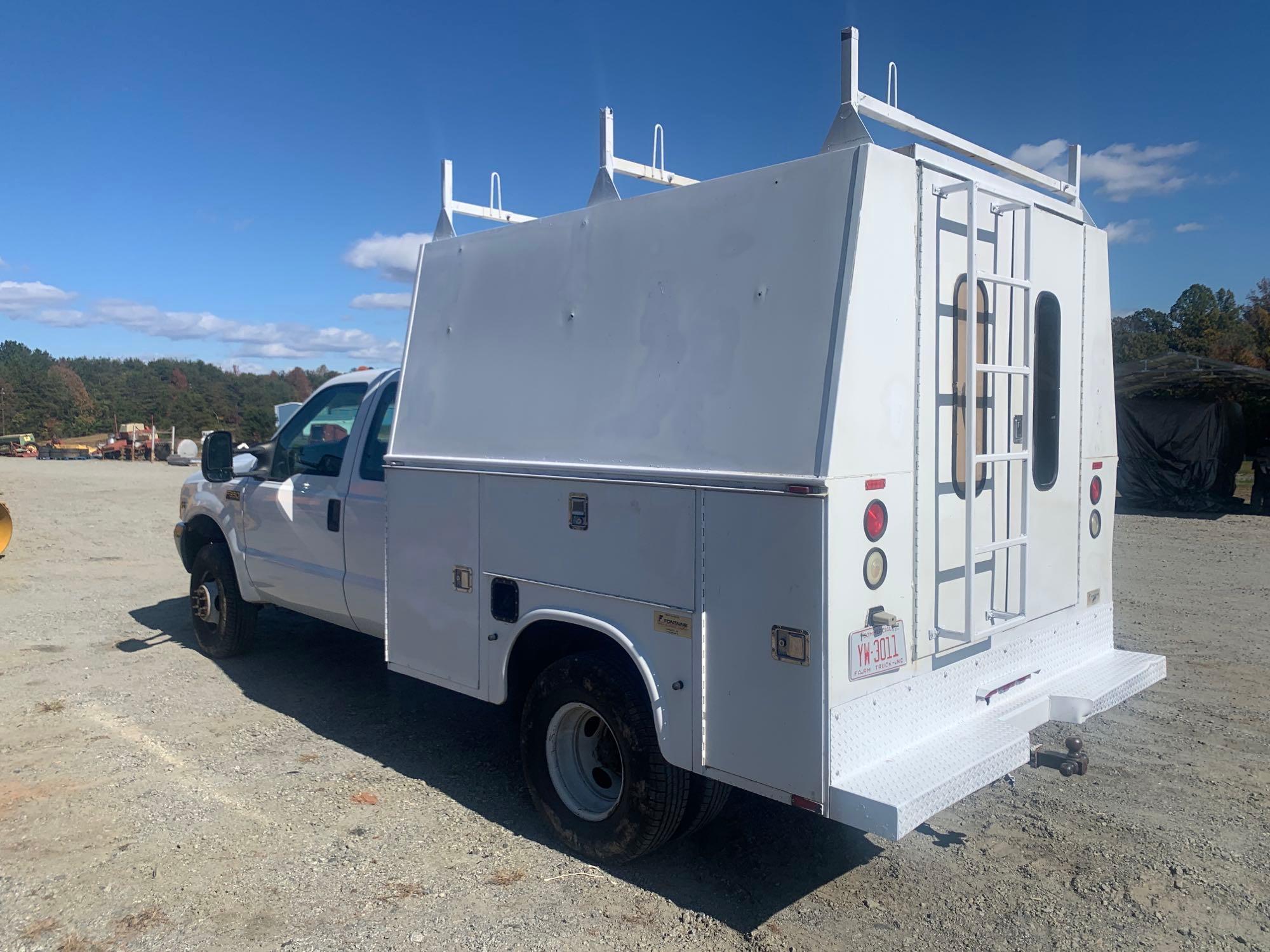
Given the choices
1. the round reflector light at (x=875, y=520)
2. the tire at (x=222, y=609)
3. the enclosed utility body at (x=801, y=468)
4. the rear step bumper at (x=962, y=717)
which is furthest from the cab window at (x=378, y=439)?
the rear step bumper at (x=962, y=717)

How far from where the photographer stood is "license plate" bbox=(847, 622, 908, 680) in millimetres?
3162

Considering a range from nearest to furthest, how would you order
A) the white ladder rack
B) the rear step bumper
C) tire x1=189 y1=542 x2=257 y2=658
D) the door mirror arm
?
1. the rear step bumper
2. the white ladder rack
3. the door mirror arm
4. tire x1=189 y1=542 x2=257 y2=658

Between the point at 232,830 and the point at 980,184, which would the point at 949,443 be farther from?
the point at 232,830

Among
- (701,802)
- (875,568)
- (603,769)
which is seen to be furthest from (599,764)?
(875,568)

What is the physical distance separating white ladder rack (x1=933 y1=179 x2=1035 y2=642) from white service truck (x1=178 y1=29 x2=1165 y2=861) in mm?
17

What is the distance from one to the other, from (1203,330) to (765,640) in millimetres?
50364

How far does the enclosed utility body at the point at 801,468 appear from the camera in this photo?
315 cm

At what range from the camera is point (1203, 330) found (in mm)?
45094

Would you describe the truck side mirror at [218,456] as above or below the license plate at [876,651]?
above

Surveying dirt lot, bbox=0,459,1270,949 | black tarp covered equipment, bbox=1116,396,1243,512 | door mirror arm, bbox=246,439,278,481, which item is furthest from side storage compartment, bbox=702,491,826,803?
black tarp covered equipment, bbox=1116,396,1243,512

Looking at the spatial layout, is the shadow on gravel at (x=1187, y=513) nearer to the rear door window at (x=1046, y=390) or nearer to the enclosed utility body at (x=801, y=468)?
the enclosed utility body at (x=801, y=468)

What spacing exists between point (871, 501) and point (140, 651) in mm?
6638

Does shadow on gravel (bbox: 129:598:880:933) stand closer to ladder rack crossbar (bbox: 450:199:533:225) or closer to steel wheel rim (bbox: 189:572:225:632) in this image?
steel wheel rim (bbox: 189:572:225:632)

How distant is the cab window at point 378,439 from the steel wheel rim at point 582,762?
6.45 ft
